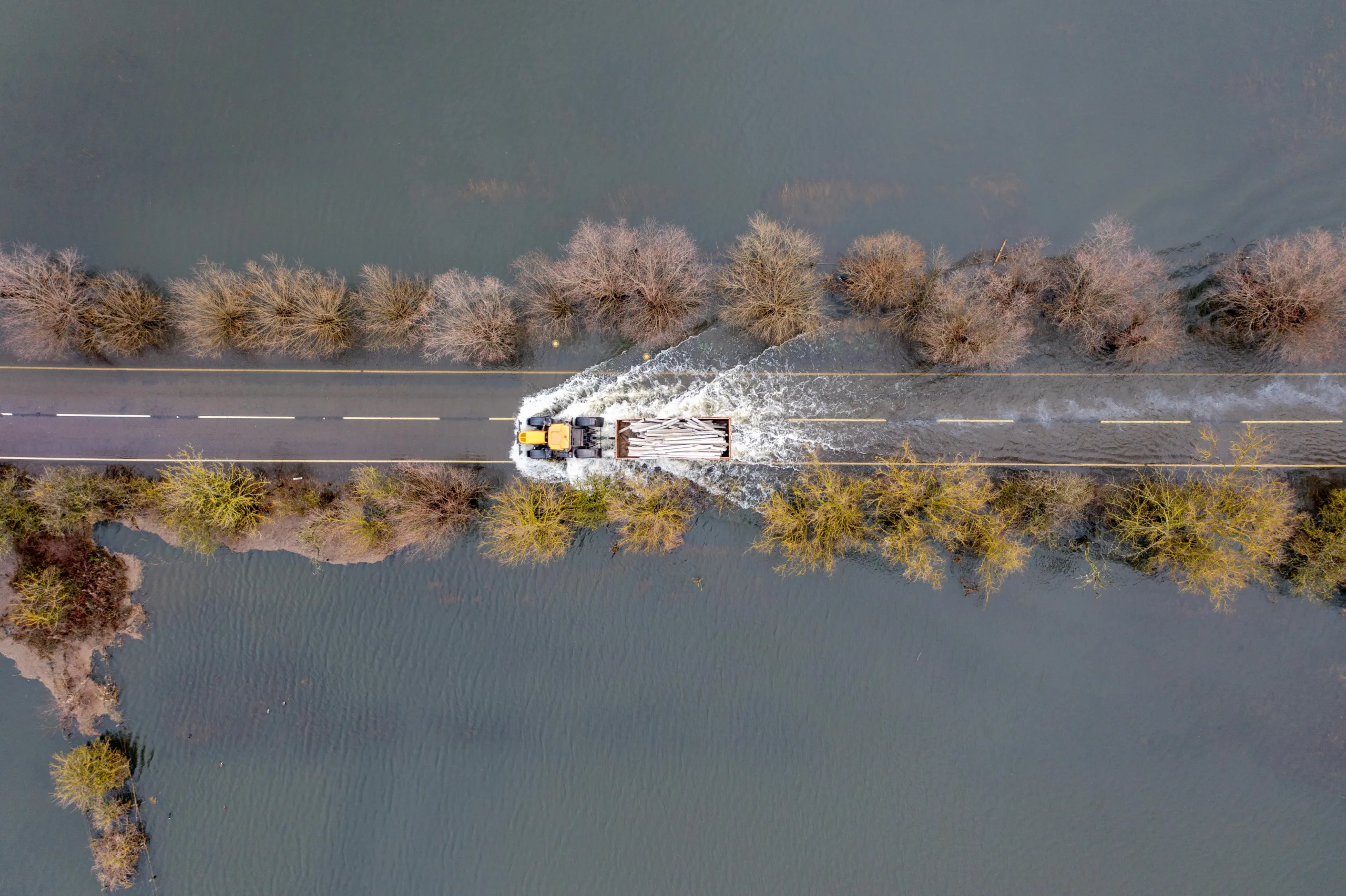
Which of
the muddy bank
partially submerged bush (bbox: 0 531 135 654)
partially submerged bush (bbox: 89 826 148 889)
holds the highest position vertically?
partially submerged bush (bbox: 0 531 135 654)

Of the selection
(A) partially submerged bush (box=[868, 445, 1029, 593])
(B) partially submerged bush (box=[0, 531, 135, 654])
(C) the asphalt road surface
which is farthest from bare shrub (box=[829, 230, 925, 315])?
(B) partially submerged bush (box=[0, 531, 135, 654])

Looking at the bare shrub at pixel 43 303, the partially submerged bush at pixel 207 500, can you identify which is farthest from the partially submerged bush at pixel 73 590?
the bare shrub at pixel 43 303

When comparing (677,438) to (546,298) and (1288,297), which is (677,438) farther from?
(1288,297)

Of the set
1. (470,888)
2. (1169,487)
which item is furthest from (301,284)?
(1169,487)

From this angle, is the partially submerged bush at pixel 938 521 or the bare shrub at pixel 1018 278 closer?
the partially submerged bush at pixel 938 521

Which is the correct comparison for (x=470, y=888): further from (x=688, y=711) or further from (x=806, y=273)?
(x=806, y=273)

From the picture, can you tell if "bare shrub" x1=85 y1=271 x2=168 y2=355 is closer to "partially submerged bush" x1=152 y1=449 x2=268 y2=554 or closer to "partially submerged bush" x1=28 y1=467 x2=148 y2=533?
"partially submerged bush" x1=152 y1=449 x2=268 y2=554

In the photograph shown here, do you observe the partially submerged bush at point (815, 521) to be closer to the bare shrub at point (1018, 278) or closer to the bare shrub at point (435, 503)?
the bare shrub at point (1018, 278)
